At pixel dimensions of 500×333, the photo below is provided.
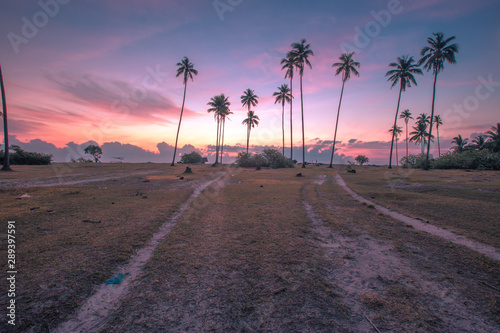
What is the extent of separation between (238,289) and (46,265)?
3.51 metres

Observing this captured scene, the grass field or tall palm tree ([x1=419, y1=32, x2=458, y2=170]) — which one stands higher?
tall palm tree ([x1=419, y1=32, x2=458, y2=170])

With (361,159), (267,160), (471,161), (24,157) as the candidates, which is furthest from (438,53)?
(24,157)

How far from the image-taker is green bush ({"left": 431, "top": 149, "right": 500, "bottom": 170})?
32219 millimetres

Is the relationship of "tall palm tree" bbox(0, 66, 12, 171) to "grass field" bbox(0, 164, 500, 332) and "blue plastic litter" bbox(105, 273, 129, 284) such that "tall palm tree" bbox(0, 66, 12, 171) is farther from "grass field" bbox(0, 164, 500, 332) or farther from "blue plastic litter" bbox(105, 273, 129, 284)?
"blue plastic litter" bbox(105, 273, 129, 284)

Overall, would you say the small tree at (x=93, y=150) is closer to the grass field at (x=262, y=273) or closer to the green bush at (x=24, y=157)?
the green bush at (x=24, y=157)

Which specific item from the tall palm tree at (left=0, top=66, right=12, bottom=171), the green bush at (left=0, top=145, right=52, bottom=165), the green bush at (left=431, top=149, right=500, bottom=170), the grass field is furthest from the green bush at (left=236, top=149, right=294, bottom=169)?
the grass field

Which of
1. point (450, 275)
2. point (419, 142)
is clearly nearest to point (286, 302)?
point (450, 275)

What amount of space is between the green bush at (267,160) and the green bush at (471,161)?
2893 cm

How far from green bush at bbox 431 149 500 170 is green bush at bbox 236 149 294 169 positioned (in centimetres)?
2893

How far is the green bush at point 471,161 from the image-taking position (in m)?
32.2

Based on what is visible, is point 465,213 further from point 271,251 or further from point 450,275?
point 271,251

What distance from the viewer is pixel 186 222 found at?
689 centimetres

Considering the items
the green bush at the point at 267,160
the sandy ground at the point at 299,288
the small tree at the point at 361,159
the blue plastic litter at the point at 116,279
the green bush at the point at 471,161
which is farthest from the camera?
the small tree at the point at 361,159

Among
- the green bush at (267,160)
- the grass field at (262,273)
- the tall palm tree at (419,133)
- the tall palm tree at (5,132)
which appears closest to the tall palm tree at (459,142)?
the tall palm tree at (419,133)
